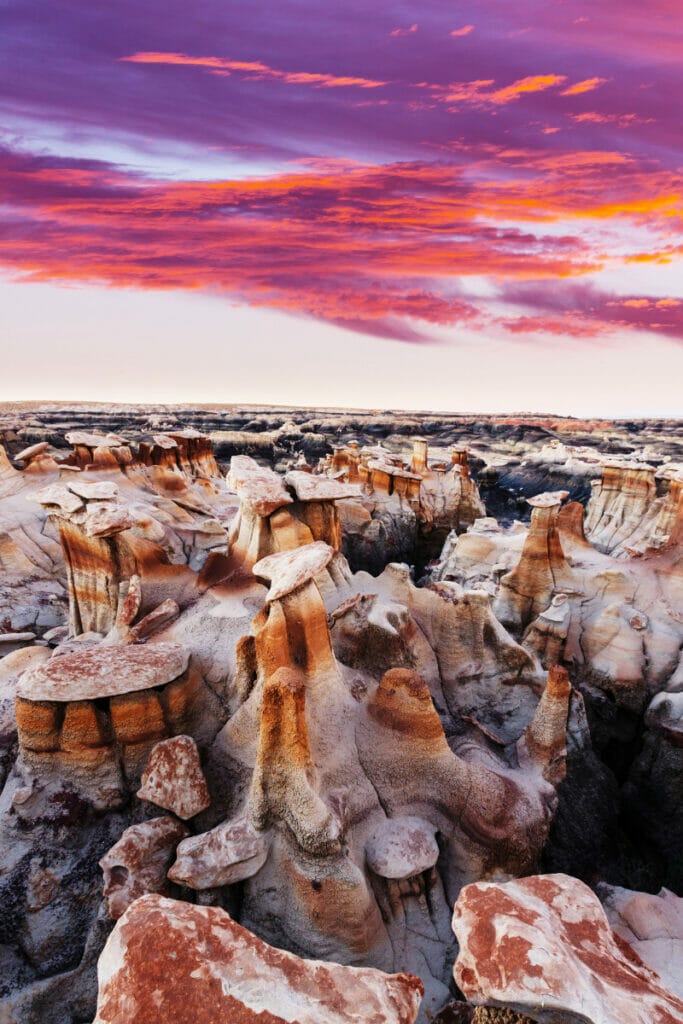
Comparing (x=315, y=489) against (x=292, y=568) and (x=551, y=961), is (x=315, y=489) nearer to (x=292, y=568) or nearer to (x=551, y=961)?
(x=292, y=568)

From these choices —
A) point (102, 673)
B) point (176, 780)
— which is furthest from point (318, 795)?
point (102, 673)

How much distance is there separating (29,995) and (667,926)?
20.9 ft

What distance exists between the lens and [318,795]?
189 inches

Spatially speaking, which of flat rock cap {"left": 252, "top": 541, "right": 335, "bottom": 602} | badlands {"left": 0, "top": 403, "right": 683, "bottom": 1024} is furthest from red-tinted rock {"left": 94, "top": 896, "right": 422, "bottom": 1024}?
flat rock cap {"left": 252, "top": 541, "right": 335, "bottom": 602}

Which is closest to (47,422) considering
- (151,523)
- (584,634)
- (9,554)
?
(9,554)

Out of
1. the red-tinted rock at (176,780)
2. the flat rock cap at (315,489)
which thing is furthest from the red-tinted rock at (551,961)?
the flat rock cap at (315,489)

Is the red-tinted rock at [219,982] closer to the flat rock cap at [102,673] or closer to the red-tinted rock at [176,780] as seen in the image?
the red-tinted rock at [176,780]

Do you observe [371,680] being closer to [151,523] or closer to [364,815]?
[364,815]

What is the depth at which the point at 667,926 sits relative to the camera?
5.68 m

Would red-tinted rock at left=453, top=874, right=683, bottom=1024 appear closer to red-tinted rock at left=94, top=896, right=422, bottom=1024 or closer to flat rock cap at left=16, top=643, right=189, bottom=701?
red-tinted rock at left=94, top=896, right=422, bottom=1024

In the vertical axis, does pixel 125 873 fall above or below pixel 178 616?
below

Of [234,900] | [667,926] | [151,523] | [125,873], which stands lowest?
[667,926]

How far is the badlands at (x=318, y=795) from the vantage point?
3061 millimetres

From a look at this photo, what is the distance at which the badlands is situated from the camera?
3.06m
